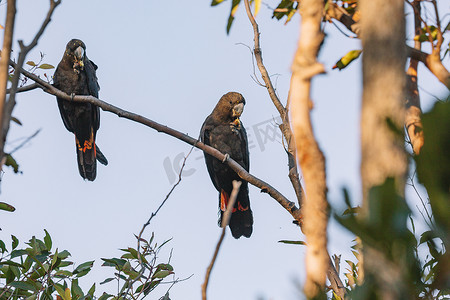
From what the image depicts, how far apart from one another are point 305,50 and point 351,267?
232 centimetres

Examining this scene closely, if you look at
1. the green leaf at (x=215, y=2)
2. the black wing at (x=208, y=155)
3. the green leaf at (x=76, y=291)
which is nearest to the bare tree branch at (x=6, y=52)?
the green leaf at (x=215, y=2)

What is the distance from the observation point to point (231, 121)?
5.00 meters

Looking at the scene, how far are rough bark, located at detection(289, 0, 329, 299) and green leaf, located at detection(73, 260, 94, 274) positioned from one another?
248 centimetres

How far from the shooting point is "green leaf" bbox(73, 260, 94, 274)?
305 cm

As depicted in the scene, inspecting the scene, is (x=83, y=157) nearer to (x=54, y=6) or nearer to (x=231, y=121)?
(x=231, y=121)

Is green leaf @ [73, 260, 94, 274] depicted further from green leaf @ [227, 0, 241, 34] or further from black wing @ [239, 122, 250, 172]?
black wing @ [239, 122, 250, 172]

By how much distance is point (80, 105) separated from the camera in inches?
193

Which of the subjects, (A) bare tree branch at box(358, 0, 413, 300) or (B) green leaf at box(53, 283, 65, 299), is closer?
(A) bare tree branch at box(358, 0, 413, 300)

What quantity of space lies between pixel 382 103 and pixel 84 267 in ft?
8.78

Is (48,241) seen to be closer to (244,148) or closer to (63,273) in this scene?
(63,273)

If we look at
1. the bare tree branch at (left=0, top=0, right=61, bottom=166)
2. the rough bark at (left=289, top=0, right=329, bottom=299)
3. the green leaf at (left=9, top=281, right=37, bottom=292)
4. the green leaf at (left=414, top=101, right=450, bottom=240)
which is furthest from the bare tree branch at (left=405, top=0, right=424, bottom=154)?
the green leaf at (left=9, top=281, right=37, bottom=292)

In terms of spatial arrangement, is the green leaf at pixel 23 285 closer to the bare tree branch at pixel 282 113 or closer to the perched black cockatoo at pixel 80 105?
the bare tree branch at pixel 282 113

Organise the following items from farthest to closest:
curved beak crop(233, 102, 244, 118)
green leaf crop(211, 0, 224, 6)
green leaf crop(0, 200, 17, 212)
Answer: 1. curved beak crop(233, 102, 244, 118)
2. green leaf crop(0, 200, 17, 212)
3. green leaf crop(211, 0, 224, 6)

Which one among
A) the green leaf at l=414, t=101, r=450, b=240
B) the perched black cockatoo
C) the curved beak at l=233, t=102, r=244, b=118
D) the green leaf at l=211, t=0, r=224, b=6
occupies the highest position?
the perched black cockatoo
